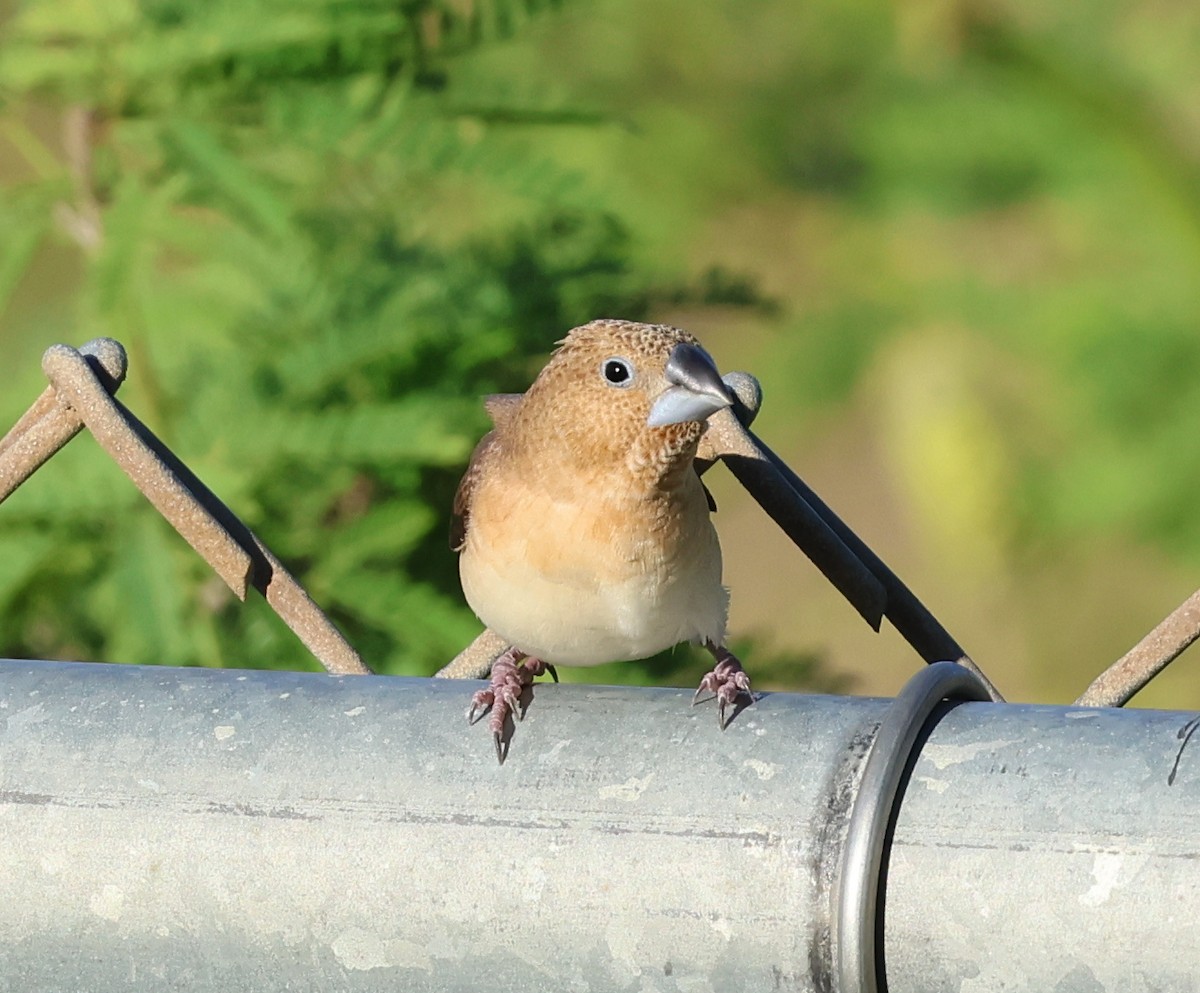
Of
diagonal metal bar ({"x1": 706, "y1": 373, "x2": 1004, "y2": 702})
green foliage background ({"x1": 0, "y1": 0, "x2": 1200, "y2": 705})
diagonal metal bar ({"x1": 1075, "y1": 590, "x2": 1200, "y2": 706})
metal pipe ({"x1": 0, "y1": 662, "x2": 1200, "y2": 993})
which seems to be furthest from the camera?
green foliage background ({"x1": 0, "y1": 0, "x2": 1200, "y2": 705})

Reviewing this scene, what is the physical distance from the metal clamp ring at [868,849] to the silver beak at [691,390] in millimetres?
689

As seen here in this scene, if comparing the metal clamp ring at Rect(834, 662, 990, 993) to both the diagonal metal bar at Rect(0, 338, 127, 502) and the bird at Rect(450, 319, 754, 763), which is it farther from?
the diagonal metal bar at Rect(0, 338, 127, 502)

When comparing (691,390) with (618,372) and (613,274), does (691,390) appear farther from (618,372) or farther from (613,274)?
(613,274)

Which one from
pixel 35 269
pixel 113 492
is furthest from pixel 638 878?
pixel 35 269

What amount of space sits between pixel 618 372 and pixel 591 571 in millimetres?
270

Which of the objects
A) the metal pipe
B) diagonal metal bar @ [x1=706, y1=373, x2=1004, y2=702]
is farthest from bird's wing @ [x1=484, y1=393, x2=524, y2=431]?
the metal pipe

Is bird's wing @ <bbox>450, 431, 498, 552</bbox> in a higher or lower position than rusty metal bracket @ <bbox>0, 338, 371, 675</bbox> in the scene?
lower

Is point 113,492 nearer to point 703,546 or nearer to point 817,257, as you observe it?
point 703,546

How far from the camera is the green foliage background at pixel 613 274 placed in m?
3.49

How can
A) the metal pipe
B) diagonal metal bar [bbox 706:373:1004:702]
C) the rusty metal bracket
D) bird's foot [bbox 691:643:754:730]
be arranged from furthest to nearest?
diagonal metal bar [bbox 706:373:1004:702] < the rusty metal bracket < bird's foot [bbox 691:643:754:730] < the metal pipe

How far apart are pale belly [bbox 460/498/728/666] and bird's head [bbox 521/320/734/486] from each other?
0.11 m

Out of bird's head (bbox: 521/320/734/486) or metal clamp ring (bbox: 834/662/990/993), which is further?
bird's head (bbox: 521/320/734/486)

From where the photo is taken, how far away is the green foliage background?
3.49m

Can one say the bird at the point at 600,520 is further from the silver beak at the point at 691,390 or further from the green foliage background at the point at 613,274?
the green foliage background at the point at 613,274
